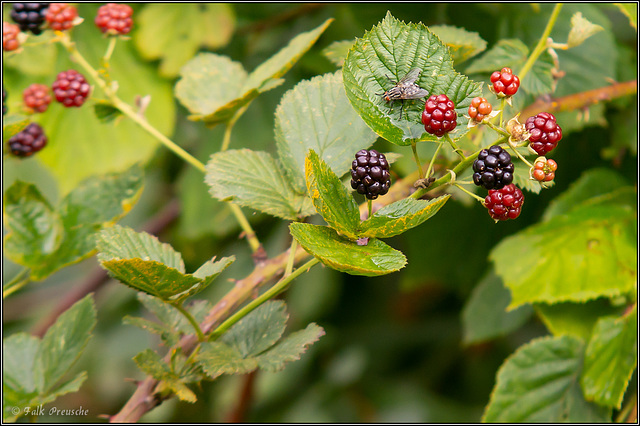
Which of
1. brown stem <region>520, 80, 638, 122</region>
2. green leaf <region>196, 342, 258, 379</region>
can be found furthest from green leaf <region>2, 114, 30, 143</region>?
brown stem <region>520, 80, 638, 122</region>

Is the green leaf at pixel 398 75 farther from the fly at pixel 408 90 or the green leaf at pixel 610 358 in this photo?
the green leaf at pixel 610 358

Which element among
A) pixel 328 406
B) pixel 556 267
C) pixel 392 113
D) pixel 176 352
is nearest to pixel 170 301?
pixel 176 352

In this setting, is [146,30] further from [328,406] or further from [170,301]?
[328,406]

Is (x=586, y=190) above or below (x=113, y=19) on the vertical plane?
below

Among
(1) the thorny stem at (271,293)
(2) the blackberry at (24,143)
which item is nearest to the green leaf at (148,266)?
(1) the thorny stem at (271,293)

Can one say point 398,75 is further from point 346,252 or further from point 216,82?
point 216,82

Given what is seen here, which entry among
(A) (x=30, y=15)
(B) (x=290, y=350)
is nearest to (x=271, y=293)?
(B) (x=290, y=350)
